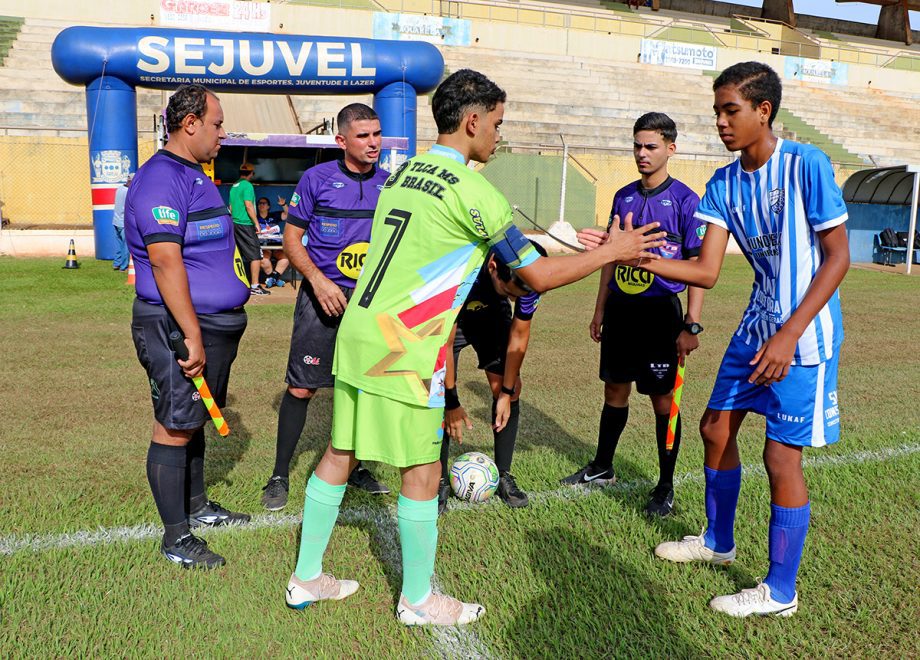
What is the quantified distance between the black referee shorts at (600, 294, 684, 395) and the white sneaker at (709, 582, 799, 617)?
154 centimetres

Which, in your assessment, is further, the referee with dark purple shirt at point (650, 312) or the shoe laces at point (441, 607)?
the referee with dark purple shirt at point (650, 312)

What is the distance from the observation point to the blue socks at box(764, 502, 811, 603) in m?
3.29

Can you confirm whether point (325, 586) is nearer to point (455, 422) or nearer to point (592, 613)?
point (455, 422)

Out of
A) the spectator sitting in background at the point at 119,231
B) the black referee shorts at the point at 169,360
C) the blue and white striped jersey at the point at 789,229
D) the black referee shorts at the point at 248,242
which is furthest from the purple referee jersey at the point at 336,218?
the spectator sitting in background at the point at 119,231

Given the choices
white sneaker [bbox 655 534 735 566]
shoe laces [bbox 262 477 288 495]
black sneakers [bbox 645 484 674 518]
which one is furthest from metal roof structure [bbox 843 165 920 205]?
shoe laces [bbox 262 477 288 495]

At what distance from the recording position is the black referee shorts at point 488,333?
4.61 metres

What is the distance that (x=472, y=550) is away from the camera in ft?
12.7

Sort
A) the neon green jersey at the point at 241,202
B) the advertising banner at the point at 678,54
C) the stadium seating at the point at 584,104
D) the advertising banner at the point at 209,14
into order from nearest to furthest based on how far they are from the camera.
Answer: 1. the neon green jersey at the point at 241,202
2. the stadium seating at the point at 584,104
3. the advertising banner at the point at 209,14
4. the advertising banner at the point at 678,54

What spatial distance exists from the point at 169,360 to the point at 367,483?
1.59m

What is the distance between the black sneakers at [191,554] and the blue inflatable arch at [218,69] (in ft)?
37.0

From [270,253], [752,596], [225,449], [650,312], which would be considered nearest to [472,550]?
[752,596]

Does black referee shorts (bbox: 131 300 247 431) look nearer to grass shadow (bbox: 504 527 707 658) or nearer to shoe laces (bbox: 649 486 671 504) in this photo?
grass shadow (bbox: 504 527 707 658)

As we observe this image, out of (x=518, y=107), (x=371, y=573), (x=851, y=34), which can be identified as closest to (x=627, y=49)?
(x=518, y=107)

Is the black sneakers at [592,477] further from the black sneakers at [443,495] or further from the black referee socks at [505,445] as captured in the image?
the black sneakers at [443,495]
